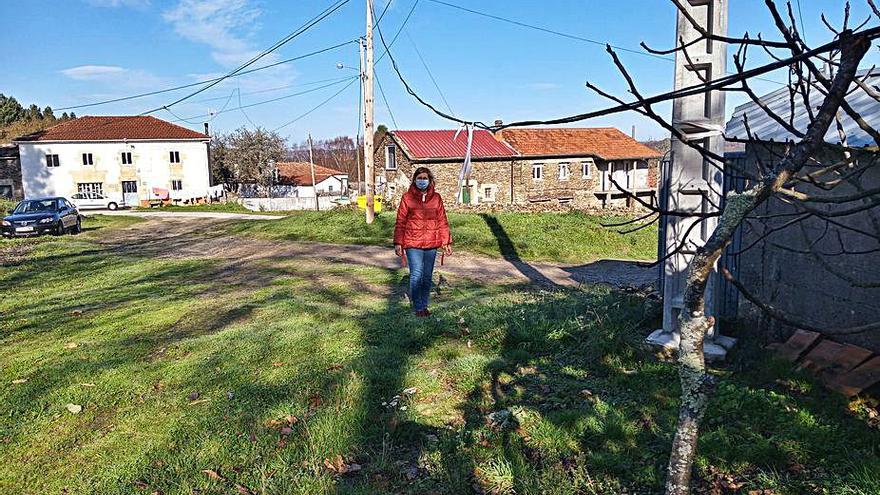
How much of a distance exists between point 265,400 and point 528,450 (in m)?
2.05

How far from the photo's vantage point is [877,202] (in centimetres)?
186

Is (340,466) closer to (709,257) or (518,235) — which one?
(709,257)

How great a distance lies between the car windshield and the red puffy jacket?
58.1 ft

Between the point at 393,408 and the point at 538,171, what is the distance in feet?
120

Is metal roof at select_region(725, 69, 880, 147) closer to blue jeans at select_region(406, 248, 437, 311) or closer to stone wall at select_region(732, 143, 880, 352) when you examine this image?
stone wall at select_region(732, 143, 880, 352)

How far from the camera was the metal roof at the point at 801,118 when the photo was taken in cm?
433

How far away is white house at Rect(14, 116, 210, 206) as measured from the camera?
43688 mm

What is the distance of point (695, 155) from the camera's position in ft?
15.9

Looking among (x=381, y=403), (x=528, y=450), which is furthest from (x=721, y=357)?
(x=381, y=403)

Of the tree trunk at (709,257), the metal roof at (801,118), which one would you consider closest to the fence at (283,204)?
the metal roof at (801,118)

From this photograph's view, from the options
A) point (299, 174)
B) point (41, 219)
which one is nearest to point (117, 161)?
point (299, 174)

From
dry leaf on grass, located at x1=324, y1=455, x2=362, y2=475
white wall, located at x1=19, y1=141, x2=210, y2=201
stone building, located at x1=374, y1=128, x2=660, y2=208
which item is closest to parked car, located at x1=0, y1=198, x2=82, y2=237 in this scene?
dry leaf on grass, located at x1=324, y1=455, x2=362, y2=475

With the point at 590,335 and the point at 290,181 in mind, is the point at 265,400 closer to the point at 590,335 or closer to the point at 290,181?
the point at 590,335

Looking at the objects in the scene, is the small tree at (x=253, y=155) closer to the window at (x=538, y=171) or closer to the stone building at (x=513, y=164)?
the stone building at (x=513, y=164)
